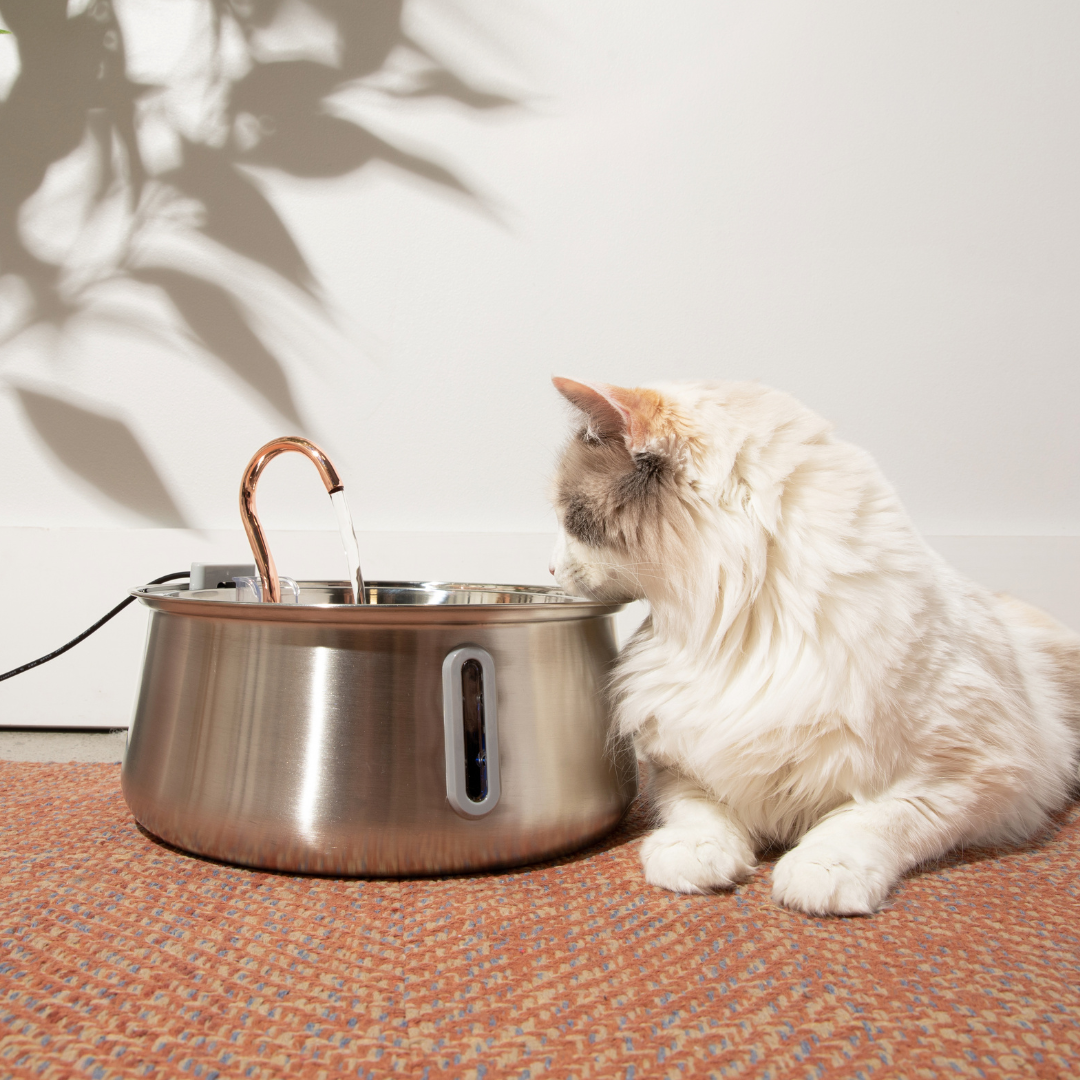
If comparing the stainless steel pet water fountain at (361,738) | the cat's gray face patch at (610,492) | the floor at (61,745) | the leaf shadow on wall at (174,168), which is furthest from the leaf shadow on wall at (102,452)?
A: the cat's gray face patch at (610,492)

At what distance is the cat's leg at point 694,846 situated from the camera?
30.0 inches

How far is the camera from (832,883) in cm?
70

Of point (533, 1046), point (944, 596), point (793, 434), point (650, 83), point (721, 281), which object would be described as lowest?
point (533, 1046)

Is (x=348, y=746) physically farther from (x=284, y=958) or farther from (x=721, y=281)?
(x=721, y=281)

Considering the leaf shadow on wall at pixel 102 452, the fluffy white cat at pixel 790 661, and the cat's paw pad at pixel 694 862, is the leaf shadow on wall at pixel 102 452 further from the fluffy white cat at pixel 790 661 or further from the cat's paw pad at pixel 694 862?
the cat's paw pad at pixel 694 862

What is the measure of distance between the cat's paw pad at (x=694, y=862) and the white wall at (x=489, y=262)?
78 cm

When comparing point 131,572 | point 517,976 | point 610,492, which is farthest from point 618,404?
point 131,572

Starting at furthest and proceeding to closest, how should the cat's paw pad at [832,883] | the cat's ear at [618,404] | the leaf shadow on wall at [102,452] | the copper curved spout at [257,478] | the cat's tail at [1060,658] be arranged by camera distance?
the leaf shadow on wall at [102,452] < the cat's tail at [1060,658] < the copper curved spout at [257,478] < the cat's ear at [618,404] < the cat's paw pad at [832,883]

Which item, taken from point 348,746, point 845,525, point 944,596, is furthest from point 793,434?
point 348,746

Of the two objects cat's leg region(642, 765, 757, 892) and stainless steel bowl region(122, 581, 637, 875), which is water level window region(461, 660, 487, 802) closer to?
stainless steel bowl region(122, 581, 637, 875)

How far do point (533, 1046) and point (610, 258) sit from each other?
1.36 metres

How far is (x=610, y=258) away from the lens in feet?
4.95

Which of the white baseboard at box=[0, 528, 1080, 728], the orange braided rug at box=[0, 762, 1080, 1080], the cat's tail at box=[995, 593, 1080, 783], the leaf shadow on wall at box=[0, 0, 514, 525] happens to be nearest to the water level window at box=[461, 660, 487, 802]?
the orange braided rug at box=[0, 762, 1080, 1080]

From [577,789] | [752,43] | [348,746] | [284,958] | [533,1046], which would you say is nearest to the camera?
[533,1046]
